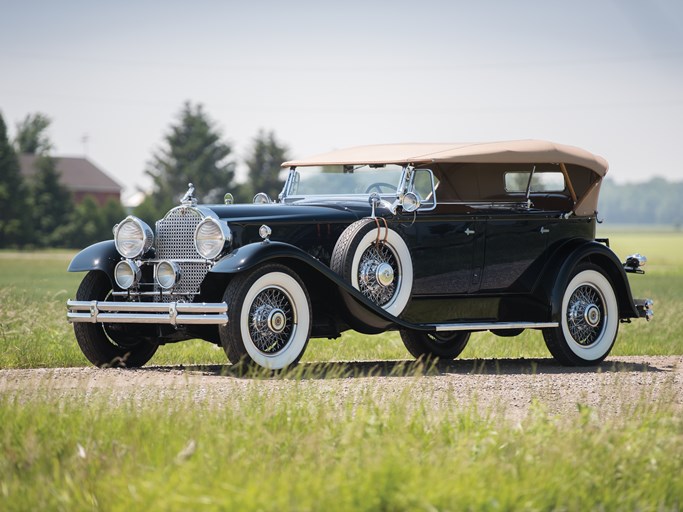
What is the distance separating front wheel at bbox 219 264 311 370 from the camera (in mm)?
8938

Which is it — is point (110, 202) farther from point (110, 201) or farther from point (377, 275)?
point (377, 275)

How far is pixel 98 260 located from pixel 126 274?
33 cm

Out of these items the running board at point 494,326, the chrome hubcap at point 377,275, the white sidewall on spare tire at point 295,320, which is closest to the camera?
the white sidewall on spare tire at point 295,320

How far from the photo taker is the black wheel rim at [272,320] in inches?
362

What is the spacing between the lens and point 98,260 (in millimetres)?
10031

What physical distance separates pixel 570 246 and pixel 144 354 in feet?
14.1

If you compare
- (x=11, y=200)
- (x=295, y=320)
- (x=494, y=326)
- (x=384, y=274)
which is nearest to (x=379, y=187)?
(x=384, y=274)

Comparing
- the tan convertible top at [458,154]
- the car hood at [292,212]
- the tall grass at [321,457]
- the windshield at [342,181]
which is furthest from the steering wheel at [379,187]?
the tall grass at [321,457]

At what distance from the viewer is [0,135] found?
213ft

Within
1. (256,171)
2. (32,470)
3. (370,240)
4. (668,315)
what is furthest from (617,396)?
(256,171)

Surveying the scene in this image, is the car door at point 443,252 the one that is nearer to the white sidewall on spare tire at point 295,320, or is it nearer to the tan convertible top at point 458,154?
the tan convertible top at point 458,154

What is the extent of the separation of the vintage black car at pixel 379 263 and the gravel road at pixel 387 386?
45 cm

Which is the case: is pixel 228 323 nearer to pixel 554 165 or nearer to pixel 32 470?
pixel 32 470

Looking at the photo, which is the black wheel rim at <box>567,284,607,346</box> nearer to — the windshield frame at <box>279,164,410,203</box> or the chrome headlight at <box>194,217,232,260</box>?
the windshield frame at <box>279,164,410,203</box>
